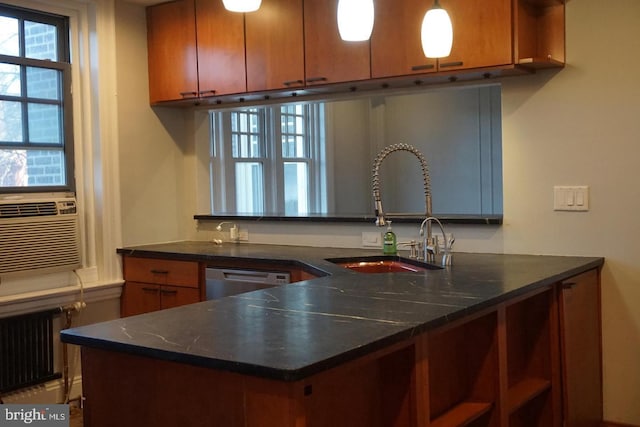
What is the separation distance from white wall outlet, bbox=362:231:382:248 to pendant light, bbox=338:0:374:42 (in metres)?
1.47

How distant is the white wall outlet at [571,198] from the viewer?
10.3ft

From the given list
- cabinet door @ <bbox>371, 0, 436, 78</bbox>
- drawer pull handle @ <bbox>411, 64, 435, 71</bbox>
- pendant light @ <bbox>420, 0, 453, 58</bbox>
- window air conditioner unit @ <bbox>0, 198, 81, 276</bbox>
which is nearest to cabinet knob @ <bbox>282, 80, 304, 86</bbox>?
cabinet door @ <bbox>371, 0, 436, 78</bbox>

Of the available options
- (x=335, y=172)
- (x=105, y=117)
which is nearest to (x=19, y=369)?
(x=105, y=117)

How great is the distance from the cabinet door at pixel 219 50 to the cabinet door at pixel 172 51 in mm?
60

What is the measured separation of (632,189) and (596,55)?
2.02 feet

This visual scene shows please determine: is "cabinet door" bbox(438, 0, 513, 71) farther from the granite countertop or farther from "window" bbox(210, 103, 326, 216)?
"window" bbox(210, 103, 326, 216)

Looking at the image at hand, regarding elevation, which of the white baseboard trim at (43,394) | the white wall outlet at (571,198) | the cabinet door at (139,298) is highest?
the white wall outlet at (571,198)

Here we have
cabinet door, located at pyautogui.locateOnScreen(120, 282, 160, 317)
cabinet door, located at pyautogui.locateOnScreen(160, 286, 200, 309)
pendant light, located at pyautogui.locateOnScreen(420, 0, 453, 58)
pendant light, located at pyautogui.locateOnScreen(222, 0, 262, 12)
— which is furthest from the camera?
cabinet door, located at pyautogui.locateOnScreen(120, 282, 160, 317)

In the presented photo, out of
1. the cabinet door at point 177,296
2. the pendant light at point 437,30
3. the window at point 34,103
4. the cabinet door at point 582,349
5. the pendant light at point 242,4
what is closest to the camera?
the pendant light at point 242,4

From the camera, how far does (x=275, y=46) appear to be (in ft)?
12.0

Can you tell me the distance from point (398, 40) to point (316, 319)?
176 centimetres

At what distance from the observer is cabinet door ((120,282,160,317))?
3.95m

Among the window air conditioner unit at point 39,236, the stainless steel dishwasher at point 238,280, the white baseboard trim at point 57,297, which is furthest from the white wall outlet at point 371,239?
the window air conditioner unit at point 39,236

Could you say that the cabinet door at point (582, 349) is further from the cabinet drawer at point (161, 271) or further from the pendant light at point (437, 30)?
the cabinet drawer at point (161, 271)
